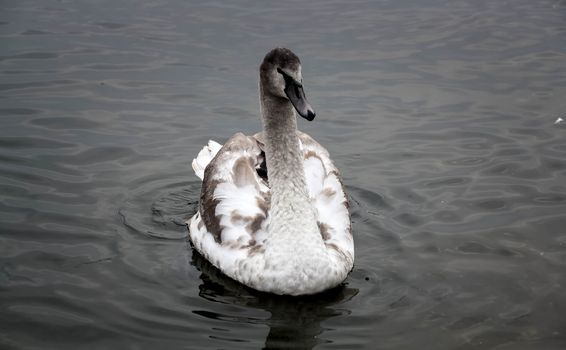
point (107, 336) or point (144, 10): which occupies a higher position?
point (144, 10)

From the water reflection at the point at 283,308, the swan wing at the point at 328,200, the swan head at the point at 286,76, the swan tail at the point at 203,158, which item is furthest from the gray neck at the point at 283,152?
the swan tail at the point at 203,158

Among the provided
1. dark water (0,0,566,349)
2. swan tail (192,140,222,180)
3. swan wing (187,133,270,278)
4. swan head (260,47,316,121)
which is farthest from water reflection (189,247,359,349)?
swan tail (192,140,222,180)

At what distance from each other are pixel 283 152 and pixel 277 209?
1.79ft

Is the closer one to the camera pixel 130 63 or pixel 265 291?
pixel 265 291

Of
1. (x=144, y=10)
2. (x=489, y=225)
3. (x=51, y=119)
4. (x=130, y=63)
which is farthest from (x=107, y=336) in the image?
(x=144, y=10)

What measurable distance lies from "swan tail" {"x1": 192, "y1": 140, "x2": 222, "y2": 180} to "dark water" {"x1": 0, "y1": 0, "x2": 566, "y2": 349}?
30 centimetres

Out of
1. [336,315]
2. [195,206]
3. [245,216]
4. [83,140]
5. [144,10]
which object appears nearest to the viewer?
[336,315]

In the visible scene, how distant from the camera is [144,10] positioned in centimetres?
1742

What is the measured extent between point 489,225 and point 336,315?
263 centimetres

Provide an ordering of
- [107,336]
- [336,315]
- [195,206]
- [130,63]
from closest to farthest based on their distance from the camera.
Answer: [107,336] → [336,315] → [195,206] → [130,63]

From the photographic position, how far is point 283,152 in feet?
27.5

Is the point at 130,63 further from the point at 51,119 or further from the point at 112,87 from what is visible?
the point at 51,119

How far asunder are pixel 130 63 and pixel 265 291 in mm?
7818

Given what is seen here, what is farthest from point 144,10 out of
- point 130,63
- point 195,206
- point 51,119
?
point 195,206
